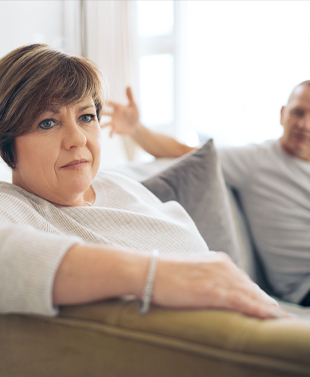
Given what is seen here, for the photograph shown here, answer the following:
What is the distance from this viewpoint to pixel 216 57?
9.25ft

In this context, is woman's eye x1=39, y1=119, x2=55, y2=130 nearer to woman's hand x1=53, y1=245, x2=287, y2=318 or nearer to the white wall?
woman's hand x1=53, y1=245, x2=287, y2=318

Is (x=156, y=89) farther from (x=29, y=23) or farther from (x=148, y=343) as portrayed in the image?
(x=148, y=343)

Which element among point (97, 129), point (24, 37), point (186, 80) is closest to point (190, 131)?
point (186, 80)

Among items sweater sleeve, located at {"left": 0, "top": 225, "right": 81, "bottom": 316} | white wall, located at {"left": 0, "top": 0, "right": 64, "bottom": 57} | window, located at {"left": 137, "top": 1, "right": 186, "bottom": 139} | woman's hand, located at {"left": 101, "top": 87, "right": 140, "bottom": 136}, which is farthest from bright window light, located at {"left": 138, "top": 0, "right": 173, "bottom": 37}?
sweater sleeve, located at {"left": 0, "top": 225, "right": 81, "bottom": 316}

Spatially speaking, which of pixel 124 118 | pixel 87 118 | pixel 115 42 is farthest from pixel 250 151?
pixel 115 42

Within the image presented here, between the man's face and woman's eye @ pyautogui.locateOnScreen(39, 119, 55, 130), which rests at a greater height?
woman's eye @ pyautogui.locateOnScreen(39, 119, 55, 130)

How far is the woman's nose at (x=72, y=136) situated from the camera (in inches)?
35.1

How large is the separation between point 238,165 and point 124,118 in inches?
24.1

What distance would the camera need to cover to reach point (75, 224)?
33.6 inches

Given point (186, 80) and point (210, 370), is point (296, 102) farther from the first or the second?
point (210, 370)

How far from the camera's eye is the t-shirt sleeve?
5.73 ft

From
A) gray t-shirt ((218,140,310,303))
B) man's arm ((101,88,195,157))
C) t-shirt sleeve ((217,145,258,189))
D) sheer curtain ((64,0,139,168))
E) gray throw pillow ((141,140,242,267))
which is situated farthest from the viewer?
sheer curtain ((64,0,139,168))

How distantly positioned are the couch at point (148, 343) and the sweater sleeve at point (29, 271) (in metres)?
0.05

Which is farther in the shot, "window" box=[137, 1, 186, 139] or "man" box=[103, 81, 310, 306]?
"window" box=[137, 1, 186, 139]
